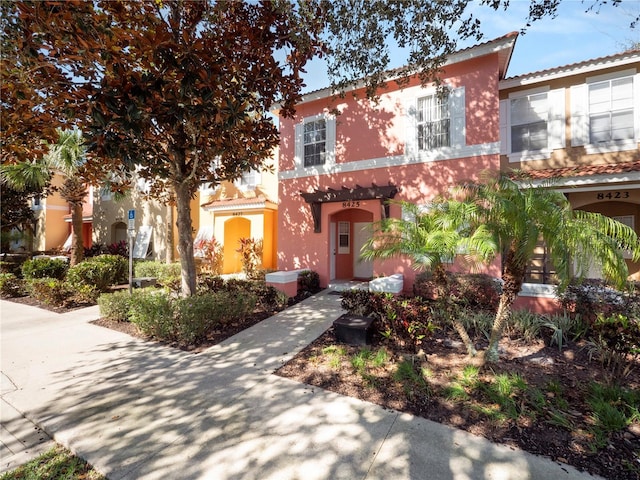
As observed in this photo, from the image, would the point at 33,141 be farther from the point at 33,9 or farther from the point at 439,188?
the point at 439,188

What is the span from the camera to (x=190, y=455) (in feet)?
9.11

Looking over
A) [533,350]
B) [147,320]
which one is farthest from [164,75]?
[533,350]

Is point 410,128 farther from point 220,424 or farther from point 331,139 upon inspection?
point 220,424

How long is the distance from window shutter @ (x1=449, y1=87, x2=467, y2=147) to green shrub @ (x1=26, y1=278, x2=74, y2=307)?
40.7 ft

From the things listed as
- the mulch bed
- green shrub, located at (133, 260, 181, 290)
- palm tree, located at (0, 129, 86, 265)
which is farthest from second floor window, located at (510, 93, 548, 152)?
palm tree, located at (0, 129, 86, 265)

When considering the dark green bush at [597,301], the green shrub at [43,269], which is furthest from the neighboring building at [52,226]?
the dark green bush at [597,301]

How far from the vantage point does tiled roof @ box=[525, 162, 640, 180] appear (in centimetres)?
701

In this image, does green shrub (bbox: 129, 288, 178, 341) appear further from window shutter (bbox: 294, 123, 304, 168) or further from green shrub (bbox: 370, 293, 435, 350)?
window shutter (bbox: 294, 123, 304, 168)

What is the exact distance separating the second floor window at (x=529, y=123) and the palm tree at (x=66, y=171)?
14542 millimetres

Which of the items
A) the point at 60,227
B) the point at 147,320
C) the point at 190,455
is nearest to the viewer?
the point at 190,455

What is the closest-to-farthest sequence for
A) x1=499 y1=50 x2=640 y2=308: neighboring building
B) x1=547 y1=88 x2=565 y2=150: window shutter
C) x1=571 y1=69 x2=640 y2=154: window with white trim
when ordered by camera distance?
x1=499 y1=50 x2=640 y2=308: neighboring building → x1=571 y1=69 x2=640 y2=154: window with white trim → x1=547 y1=88 x2=565 y2=150: window shutter

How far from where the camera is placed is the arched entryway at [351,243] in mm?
11531

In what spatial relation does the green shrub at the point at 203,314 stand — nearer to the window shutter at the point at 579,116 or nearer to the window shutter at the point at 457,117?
the window shutter at the point at 457,117

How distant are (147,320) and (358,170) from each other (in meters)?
7.43
